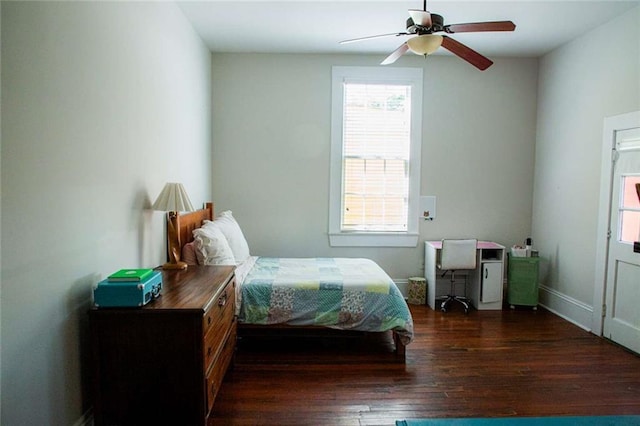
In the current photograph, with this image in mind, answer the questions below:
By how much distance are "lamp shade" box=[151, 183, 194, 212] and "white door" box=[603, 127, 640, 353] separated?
3.72 metres

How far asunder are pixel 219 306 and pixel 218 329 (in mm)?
134

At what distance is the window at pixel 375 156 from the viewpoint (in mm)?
4613

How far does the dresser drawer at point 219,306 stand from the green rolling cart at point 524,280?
3290 millimetres

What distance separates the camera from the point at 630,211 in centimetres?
333

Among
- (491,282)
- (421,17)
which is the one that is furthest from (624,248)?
(421,17)

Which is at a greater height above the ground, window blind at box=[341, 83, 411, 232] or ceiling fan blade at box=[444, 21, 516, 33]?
ceiling fan blade at box=[444, 21, 516, 33]

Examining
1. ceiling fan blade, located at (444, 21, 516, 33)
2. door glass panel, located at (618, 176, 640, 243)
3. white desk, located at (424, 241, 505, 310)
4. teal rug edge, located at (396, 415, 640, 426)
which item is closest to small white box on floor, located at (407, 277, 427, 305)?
white desk, located at (424, 241, 505, 310)

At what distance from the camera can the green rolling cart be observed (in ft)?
14.3

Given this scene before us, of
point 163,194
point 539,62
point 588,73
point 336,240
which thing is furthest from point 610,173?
point 163,194

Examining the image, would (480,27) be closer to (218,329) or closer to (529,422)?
(529,422)

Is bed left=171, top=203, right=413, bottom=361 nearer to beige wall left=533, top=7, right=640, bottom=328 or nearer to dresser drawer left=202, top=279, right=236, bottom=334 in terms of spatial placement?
dresser drawer left=202, top=279, right=236, bottom=334

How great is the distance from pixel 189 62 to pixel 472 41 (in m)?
3.01

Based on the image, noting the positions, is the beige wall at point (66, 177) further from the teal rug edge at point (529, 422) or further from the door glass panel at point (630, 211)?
the door glass panel at point (630, 211)

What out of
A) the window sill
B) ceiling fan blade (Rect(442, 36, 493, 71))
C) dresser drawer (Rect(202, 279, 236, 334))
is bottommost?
dresser drawer (Rect(202, 279, 236, 334))
